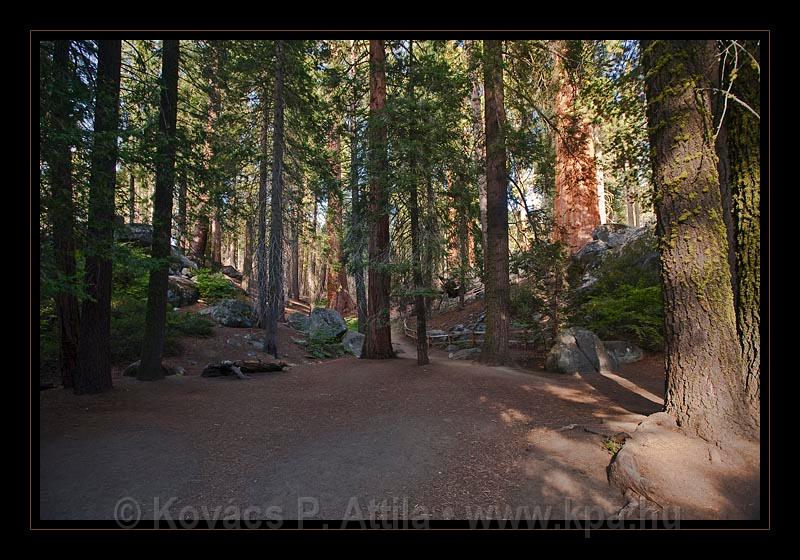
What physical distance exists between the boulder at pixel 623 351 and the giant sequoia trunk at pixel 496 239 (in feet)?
9.81

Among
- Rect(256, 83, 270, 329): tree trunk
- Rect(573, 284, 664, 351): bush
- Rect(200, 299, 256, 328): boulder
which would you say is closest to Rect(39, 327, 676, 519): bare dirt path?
Rect(573, 284, 664, 351): bush

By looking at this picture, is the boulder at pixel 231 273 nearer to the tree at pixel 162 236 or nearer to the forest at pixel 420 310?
the forest at pixel 420 310

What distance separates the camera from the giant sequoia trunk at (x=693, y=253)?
3838 millimetres

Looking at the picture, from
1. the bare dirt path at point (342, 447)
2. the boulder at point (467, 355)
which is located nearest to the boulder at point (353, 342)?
the boulder at point (467, 355)

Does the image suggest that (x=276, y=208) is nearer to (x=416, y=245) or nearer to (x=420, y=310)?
(x=416, y=245)

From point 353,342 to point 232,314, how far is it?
517 centimetres

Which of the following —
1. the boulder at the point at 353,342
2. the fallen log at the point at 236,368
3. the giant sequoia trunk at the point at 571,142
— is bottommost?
the boulder at the point at 353,342

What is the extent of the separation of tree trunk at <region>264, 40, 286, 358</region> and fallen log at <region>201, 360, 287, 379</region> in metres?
2.42

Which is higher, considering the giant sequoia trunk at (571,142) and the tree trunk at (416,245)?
the giant sequoia trunk at (571,142)

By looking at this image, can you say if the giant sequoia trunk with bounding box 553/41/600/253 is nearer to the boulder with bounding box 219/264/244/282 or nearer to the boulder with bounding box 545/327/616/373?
the boulder with bounding box 545/327/616/373

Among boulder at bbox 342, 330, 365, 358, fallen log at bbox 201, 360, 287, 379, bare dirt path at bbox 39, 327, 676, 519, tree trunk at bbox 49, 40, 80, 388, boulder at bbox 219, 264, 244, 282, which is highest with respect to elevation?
tree trunk at bbox 49, 40, 80, 388

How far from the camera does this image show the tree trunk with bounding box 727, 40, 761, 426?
3980 millimetres

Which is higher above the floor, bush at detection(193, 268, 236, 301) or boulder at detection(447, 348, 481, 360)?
bush at detection(193, 268, 236, 301)

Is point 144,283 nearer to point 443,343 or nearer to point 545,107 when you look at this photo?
point 443,343
